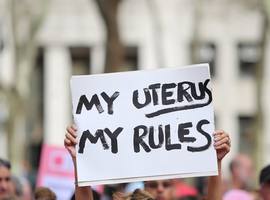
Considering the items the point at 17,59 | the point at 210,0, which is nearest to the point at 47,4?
the point at 17,59

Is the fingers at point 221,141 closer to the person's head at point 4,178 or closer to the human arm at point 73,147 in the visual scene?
the human arm at point 73,147

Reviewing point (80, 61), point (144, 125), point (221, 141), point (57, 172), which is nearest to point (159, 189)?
point (144, 125)

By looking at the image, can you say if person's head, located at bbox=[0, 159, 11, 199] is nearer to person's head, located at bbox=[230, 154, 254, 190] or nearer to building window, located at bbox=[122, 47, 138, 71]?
person's head, located at bbox=[230, 154, 254, 190]

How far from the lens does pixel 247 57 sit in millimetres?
23766

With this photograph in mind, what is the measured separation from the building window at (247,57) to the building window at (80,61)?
7.11 meters

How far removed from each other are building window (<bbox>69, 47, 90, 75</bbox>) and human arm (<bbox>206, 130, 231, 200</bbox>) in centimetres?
2148

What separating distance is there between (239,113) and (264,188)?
2039cm

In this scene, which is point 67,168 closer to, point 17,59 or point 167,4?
point 17,59

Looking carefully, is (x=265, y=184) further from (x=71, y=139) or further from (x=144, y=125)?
(x=71, y=139)

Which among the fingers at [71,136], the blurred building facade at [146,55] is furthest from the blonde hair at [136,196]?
the blurred building facade at [146,55]

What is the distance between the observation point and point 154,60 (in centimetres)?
2339

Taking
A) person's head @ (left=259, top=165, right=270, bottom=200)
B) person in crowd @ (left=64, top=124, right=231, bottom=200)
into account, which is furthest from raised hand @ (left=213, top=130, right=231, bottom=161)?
person's head @ (left=259, top=165, right=270, bottom=200)

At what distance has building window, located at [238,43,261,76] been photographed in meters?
23.5

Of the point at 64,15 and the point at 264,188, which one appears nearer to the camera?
the point at 264,188
